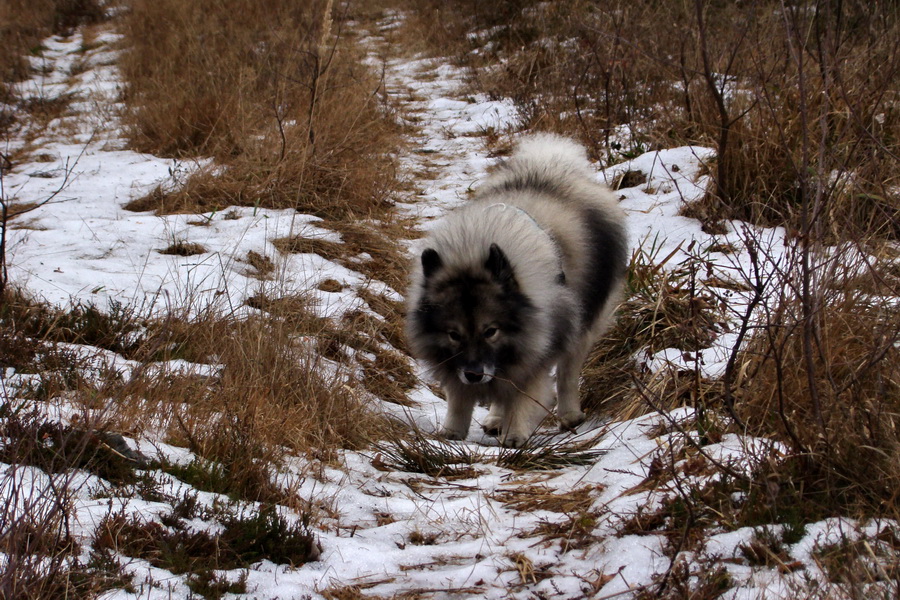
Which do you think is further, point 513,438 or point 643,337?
point 643,337

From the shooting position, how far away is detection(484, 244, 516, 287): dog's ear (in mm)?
3811

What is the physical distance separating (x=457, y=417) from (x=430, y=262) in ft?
3.00

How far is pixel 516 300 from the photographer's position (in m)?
3.92

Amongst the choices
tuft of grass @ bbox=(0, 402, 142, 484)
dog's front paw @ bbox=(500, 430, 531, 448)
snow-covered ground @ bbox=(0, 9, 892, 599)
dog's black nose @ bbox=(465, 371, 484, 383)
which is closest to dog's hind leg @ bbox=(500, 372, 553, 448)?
dog's front paw @ bbox=(500, 430, 531, 448)

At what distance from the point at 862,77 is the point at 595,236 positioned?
111 inches

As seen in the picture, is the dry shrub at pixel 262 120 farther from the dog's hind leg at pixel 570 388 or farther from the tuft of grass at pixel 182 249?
the dog's hind leg at pixel 570 388

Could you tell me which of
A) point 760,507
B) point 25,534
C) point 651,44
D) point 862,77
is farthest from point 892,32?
point 25,534

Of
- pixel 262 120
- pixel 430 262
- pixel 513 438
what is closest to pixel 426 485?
pixel 513 438

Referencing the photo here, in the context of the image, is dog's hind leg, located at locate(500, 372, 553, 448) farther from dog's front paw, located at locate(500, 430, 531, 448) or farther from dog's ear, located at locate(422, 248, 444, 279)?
dog's ear, located at locate(422, 248, 444, 279)

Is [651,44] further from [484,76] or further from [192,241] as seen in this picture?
[192,241]

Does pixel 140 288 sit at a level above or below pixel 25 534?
below

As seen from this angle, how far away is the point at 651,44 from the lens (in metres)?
7.90

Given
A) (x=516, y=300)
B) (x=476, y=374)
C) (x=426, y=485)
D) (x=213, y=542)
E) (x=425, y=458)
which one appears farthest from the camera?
(x=516, y=300)

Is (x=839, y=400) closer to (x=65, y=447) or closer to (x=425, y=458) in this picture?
(x=425, y=458)
